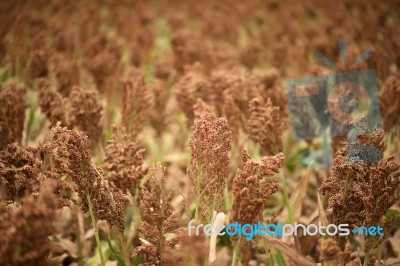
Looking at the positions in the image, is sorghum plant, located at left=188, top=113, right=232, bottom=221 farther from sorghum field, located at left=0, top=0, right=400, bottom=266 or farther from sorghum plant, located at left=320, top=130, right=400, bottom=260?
sorghum plant, located at left=320, top=130, right=400, bottom=260

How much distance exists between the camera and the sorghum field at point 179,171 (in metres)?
1.43

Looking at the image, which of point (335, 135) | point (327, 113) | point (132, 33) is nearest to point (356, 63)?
point (327, 113)

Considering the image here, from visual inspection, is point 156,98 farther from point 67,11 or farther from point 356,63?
point 67,11

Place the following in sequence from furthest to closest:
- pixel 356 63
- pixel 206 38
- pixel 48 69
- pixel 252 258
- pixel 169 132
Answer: pixel 206 38 < pixel 169 132 < pixel 48 69 < pixel 356 63 < pixel 252 258

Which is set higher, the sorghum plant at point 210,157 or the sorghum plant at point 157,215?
the sorghum plant at point 210,157

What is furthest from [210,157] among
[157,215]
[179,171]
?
[179,171]

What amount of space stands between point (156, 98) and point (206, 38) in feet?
12.4

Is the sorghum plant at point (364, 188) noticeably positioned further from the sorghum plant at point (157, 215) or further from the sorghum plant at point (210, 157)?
the sorghum plant at point (157, 215)

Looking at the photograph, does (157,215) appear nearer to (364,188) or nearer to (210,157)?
(210,157)

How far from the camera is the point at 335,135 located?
6.77 ft

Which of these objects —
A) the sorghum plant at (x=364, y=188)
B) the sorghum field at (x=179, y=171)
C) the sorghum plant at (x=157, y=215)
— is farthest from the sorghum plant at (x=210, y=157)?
the sorghum plant at (x=364, y=188)

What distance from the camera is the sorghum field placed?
143 cm

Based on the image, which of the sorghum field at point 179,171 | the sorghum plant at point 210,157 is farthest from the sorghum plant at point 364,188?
the sorghum plant at point 210,157

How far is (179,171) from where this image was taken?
2.94 metres
